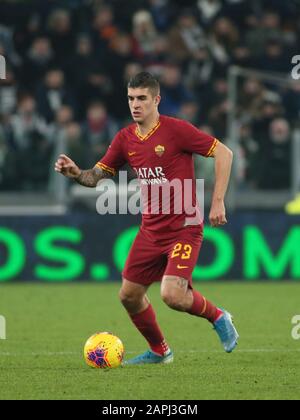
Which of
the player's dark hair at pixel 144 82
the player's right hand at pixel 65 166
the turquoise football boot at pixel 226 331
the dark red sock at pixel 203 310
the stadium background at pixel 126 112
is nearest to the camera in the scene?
the player's right hand at pixel 65 166

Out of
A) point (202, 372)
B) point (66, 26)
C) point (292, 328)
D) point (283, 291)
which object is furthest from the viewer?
point (66, 26)

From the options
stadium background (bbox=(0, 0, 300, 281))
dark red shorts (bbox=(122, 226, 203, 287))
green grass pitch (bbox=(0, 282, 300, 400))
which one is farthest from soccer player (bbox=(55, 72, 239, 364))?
stadium background (bbox=(0, 0, 300, 281))

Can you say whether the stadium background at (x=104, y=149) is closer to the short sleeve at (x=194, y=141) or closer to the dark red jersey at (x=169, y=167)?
the dark red jersey at (x=169, y=167)

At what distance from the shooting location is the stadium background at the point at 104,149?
10539 mm

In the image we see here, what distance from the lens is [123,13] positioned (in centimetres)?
1811

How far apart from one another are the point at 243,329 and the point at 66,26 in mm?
7958

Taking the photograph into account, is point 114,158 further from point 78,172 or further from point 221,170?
point 221,170

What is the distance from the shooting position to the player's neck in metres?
8.61

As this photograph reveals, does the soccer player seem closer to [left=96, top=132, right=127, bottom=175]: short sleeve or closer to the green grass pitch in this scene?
[left=96, top=132, right=127, bottom=175]: short sleeve

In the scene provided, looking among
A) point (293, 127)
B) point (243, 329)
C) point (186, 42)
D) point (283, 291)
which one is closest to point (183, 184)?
point (243, 329)

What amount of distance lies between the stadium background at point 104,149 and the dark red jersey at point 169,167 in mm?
1086

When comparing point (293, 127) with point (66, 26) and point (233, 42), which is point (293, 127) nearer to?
point (233, 42)

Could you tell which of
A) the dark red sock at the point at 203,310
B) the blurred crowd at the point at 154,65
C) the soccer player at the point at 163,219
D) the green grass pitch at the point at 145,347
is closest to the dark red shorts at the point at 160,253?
the soccer player at the point at 163,219

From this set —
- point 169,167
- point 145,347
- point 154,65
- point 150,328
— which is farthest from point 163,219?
point 154,65
